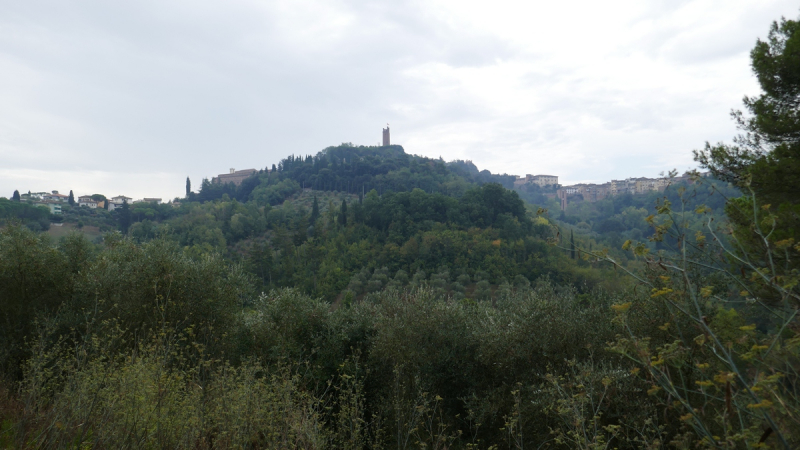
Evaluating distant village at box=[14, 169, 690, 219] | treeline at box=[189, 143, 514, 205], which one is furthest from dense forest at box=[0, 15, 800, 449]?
treeline at box=[189, 143, 514, 205]

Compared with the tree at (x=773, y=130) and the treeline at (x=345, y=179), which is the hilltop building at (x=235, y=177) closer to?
the treeline at (x=345, y=179)

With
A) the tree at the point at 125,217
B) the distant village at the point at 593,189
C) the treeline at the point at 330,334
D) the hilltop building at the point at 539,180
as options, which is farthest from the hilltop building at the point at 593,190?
the treeline at the point at 330,334

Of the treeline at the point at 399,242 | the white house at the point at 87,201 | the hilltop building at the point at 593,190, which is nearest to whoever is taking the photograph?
the treeline at the point at 399,242

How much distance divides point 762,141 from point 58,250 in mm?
18790

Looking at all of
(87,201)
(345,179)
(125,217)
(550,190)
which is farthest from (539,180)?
(87,201)

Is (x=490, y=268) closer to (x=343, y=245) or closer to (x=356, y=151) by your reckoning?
(x=343, y=245)

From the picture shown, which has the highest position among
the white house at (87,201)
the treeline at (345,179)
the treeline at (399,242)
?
the treeline at (345,179)

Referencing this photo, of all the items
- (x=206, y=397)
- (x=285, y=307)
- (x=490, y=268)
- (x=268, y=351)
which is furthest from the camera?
(x=490, y=268)

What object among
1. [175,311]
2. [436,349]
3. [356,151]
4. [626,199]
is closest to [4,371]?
[175,311]

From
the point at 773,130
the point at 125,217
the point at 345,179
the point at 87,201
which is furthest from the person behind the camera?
the point at 345,179

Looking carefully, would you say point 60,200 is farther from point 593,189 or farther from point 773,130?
point 593,189

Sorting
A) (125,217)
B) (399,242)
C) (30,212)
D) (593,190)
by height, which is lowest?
(399,242)

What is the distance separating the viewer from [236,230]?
8244 cm

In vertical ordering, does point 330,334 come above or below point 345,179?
below
